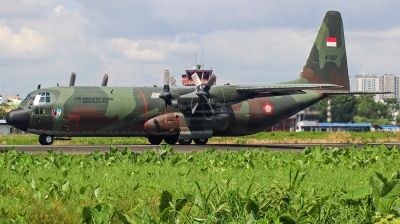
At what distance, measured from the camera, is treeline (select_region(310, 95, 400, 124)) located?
3467 inches

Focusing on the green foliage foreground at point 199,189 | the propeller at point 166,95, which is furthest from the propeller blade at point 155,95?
the green foliage foreground at point 199,189

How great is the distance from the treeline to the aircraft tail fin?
4115 cm

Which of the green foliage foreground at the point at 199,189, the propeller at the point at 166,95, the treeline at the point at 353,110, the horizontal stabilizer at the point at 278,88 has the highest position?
the treeline at the point at 353,110

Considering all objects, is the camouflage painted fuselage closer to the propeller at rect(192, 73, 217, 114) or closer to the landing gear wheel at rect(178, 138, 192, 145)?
the propeller at rect(192, 73, 217, 114)

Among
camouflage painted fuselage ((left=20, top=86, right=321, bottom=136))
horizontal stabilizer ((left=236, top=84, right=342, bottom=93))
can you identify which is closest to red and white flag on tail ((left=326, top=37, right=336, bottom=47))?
horizontal stabilizer ((left=236, top=84, right=342, bottom=93))

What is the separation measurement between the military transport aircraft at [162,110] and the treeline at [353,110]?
4663 centimetres

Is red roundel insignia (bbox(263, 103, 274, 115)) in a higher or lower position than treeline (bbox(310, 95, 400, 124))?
lower

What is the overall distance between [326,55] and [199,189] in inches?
1402

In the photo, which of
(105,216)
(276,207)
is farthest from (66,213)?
(276,207)

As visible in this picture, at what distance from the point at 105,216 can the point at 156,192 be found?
3.93 metres

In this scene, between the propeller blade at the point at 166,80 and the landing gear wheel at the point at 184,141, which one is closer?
the propeller blade at the point at 166,80

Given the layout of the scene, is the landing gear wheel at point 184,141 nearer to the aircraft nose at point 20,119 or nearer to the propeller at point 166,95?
the propeller at point 166,95

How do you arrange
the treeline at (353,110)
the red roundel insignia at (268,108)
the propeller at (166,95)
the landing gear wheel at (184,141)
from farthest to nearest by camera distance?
1. the treeline at (353,110)
2. the red roundel insignia at (268,108)
3. the landing gear wheel at (184,141)
4. the propeller at (166,95)

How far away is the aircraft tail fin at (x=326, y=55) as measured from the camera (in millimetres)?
44188
